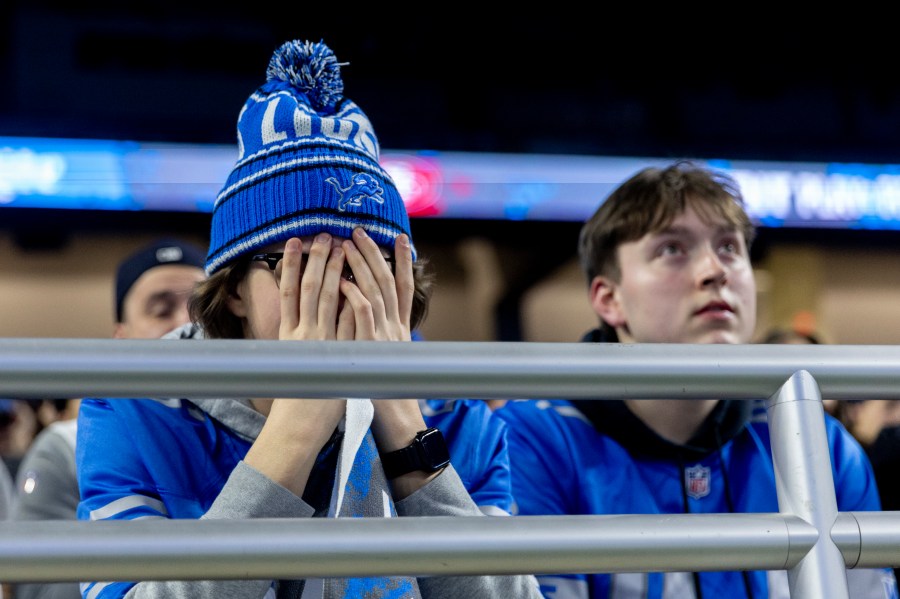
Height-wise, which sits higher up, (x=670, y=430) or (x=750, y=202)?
(x=750, y=202)

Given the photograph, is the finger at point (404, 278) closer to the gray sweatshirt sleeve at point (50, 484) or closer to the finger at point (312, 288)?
the finger at point (312, 288)

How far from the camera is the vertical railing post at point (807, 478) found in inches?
29.5

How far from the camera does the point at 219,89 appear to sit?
5.59 m

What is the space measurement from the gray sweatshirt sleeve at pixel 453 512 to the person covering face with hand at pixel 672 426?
44 centimetres

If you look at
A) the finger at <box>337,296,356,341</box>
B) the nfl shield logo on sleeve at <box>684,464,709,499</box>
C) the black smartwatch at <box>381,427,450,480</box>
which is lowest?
the black smartwatch at <box>381,427,450,480</box>

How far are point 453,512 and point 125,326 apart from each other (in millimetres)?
1550

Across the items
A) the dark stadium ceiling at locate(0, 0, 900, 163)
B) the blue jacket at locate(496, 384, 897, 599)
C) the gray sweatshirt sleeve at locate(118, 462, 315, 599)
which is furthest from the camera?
the dark stadium ceiling at locate(0, 0, 900, 163)

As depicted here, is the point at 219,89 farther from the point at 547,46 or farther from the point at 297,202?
the point at 297,202

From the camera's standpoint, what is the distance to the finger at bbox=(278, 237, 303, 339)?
113 cm

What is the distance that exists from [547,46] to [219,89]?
6.54 ft

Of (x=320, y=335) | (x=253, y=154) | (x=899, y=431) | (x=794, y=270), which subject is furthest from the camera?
(x=794, y=270)

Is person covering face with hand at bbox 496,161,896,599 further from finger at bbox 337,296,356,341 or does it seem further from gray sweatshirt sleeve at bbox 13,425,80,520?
gray sweatshirt sleeve at bbox 13,425,80,520

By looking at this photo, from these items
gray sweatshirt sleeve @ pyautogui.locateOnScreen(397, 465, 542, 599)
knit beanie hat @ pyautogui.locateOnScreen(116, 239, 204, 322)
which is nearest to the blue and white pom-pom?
gray sweatshirt sleeve @ pyautogui.locateOnScreen(397, 465, 542, 599)

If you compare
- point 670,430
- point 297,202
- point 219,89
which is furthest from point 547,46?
point 297,202
